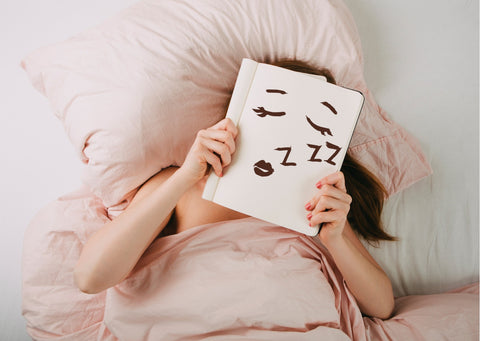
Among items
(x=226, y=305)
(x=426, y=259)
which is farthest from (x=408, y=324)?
(x=226, y=305)

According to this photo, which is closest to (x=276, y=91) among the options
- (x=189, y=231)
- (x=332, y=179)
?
(x=332, y=179)

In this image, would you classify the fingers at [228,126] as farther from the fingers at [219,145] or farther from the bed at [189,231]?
the bed at [189,231]

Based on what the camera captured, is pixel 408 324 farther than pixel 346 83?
No

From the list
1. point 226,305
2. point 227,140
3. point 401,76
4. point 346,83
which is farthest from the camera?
point 401,76

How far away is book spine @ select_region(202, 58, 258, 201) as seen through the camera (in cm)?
58

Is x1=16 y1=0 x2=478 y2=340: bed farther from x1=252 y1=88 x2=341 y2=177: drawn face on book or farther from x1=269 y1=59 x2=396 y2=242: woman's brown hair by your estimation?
x1=252 y1=88 x2=341 y2=177: drawn face on book

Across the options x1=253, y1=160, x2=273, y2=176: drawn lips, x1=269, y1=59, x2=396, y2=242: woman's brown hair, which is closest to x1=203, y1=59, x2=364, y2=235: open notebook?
x1=253, y1=160, x2=273, y2=176: drawn lips

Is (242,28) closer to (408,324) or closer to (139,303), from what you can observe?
(139,303)

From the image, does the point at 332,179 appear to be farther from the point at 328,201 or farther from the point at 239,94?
the point at 239,94

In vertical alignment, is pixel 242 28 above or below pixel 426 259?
above

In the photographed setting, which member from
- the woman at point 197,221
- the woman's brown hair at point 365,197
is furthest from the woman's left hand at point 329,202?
the woman's brown hair at point 365,197

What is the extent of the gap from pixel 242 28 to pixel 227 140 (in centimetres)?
33

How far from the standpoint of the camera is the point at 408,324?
2.46 ft

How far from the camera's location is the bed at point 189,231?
674 millimetres
